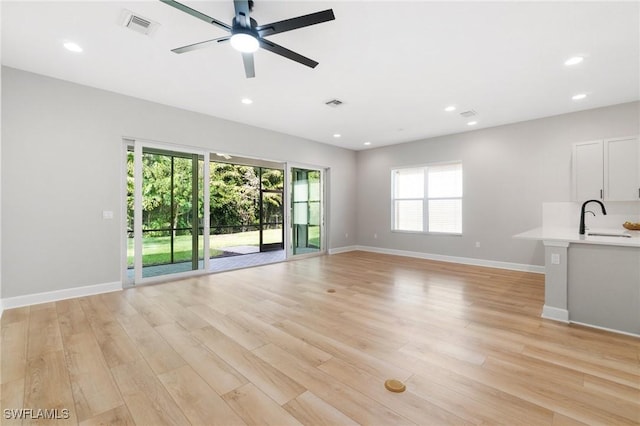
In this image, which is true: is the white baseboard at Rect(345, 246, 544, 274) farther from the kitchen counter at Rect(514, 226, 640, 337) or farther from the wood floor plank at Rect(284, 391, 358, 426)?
the wood floor plank at Rect(284, 391, 358, 426)

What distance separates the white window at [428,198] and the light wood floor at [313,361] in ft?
9.21

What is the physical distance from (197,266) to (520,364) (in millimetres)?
4924

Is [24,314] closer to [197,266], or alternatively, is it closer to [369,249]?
[197,266]

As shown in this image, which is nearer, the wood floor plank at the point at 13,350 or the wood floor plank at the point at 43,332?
the wood floor plank at the point at 13,350

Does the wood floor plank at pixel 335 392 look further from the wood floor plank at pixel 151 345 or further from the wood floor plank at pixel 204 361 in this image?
the wood floor plank at pixel 151 345

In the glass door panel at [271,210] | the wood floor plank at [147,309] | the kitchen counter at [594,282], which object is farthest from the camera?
the glass door panel at [271,210]

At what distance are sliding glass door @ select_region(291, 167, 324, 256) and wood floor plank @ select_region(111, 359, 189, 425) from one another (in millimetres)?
4702

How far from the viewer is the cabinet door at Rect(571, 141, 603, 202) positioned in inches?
175

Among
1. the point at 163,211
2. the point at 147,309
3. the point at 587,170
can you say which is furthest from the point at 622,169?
the point at 163,211

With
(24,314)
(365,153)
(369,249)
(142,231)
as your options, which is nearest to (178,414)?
(24,314)

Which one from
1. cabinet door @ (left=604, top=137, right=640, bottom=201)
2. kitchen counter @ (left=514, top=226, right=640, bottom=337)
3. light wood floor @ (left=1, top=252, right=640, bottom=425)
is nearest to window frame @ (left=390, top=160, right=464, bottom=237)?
cabinet door @ (left=604, top=137, right=640, bottom=201)

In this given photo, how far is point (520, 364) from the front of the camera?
2158mm

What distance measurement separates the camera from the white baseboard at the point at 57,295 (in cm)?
338

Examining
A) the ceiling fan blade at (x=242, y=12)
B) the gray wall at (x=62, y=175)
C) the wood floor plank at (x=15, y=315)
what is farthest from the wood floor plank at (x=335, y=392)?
the gray wall at (x=62, y=175)
